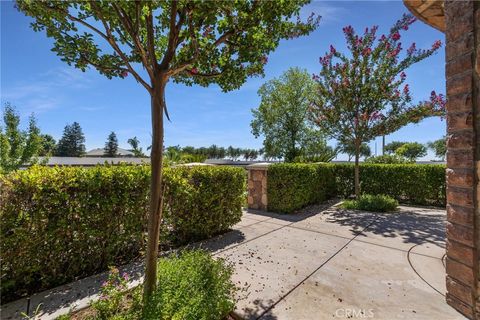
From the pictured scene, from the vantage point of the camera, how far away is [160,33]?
3.15 meters

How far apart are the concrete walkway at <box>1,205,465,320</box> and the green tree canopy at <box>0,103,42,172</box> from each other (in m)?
14.3

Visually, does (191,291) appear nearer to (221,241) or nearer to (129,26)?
(221,241)

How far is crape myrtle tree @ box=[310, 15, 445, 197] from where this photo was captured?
7.86m

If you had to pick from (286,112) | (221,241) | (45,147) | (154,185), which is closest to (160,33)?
(154,185)

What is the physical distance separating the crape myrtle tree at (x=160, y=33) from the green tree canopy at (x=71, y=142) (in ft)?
240

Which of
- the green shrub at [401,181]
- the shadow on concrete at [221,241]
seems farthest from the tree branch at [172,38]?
the green shrub at [401,181]

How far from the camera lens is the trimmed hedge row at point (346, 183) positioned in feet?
25.1

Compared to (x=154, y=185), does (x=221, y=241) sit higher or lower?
lower

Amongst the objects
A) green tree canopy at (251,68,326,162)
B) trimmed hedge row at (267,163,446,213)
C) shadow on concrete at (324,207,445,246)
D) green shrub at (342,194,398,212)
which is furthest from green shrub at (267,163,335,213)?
green tree canopy at (251,68,326,162)

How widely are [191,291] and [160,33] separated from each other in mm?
3258

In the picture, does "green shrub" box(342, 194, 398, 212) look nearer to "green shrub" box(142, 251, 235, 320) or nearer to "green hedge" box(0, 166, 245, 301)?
"green hedge" box(0, 166, 245, 301)

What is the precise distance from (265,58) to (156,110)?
1.78 m

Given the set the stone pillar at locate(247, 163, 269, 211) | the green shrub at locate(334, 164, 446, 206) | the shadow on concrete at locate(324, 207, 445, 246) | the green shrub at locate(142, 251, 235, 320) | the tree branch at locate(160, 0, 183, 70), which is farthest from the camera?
the green shrub at locate(334, 164, 446, 206)

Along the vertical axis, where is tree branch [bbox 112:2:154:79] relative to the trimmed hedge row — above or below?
above
